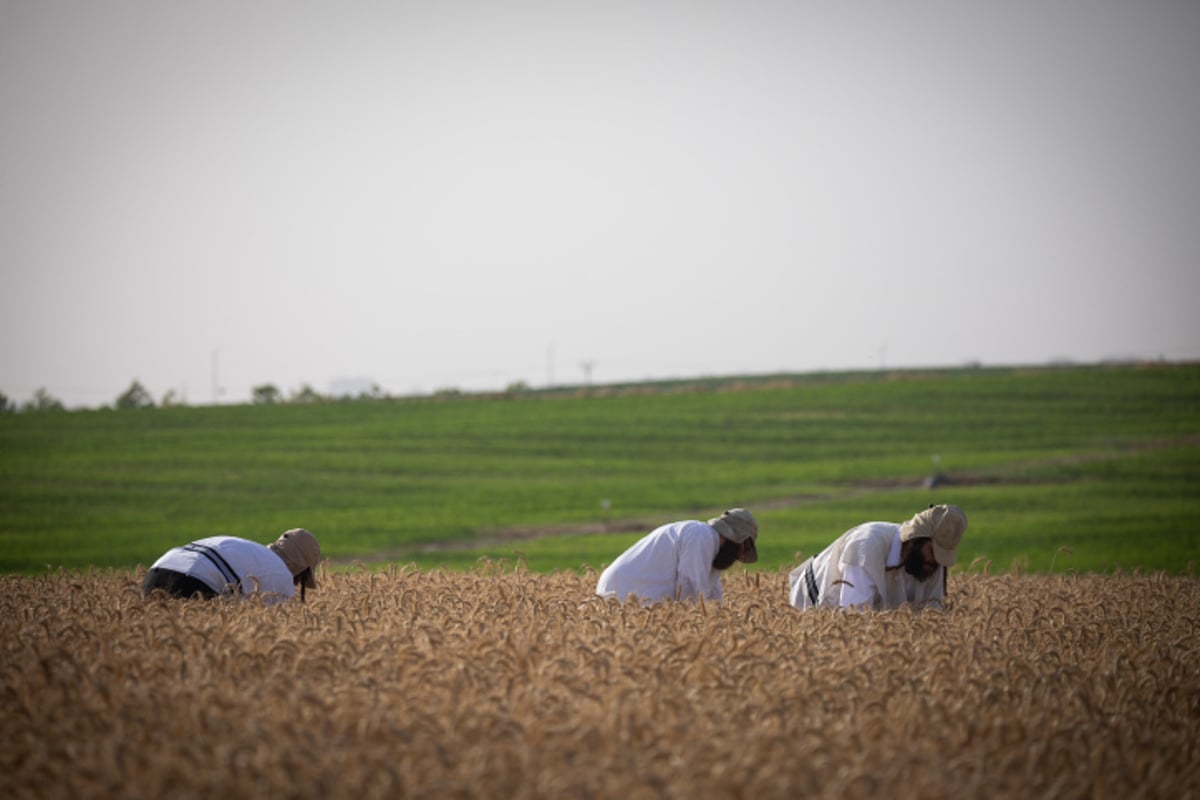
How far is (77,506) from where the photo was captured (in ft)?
138

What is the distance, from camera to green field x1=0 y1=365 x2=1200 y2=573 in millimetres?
33844

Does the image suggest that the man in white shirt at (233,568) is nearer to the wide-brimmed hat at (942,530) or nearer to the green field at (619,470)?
the wide-brimmed hat at (942,530)

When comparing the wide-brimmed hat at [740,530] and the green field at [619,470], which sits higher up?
the wide-brimmed hat at [740,530]

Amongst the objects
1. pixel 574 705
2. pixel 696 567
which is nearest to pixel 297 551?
pixel 696 567

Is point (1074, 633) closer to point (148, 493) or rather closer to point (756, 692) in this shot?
point (756, 692)

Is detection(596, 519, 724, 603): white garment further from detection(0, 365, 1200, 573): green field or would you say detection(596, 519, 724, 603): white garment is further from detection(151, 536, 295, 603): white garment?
detection(0, 365, 1200, 573): green field

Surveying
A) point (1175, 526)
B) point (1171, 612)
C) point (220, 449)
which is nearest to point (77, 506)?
point (220, 449)

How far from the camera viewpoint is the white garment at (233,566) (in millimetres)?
10562

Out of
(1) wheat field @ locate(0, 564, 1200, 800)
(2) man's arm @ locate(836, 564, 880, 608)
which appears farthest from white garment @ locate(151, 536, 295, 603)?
(2) man's arm @ locate(836, 564, 880, 608)

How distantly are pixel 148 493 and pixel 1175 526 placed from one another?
32723mm

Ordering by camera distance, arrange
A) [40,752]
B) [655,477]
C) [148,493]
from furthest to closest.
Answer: [655,477]
[148,493]
[40,752]

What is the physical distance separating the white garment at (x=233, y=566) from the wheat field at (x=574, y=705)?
801 millimetres

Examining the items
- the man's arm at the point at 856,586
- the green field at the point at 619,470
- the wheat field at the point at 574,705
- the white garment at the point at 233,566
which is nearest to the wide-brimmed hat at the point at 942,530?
the man's arm at the point at 856,586

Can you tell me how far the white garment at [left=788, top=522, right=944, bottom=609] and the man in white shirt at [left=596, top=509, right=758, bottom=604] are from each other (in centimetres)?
69
